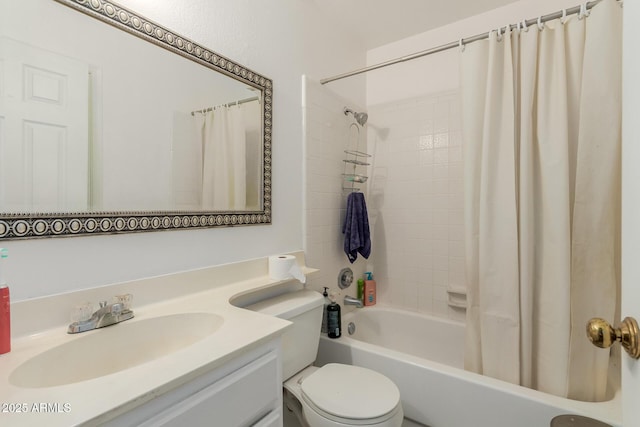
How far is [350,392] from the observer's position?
1183mm

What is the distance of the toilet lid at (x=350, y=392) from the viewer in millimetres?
1076

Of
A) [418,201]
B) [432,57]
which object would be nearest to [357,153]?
[418,201]

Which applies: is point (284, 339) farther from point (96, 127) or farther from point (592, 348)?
point (592, 348)

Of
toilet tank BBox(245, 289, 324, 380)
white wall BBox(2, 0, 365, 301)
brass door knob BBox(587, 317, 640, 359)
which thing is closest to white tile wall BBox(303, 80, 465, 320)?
white wall BBox(2, 0, 365, 301)

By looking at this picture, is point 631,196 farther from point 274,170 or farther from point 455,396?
point 274,170

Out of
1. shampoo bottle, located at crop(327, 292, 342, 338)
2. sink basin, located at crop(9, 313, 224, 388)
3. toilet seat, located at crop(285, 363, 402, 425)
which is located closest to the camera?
sink basin, located at crop(9, 313, 224, 388)

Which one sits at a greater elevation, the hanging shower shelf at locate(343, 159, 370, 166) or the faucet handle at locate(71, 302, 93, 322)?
the hanging shower shelf at locate(343, 159, 370, 166)

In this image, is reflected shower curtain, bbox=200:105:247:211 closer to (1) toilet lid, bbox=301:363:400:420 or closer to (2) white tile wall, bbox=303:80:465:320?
(2) white tile wall, bbox=303:80:465:320

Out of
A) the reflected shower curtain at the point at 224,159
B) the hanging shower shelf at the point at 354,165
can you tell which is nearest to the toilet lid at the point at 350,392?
the reflected shower curtain at the point at 224,159

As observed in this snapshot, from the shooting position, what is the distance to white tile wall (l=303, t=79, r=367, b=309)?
181 cm

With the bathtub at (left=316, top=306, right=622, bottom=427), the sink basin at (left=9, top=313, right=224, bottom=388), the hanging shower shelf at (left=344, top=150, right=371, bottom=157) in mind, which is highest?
the hanging shower shelf at (left=344, top=150, right=371, bottom=157)

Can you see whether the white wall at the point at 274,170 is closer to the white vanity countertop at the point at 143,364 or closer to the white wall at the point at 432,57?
the white vanity countertop at the point at 143,364

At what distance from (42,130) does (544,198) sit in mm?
1809

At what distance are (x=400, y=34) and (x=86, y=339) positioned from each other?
98.2 inches
